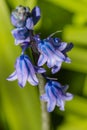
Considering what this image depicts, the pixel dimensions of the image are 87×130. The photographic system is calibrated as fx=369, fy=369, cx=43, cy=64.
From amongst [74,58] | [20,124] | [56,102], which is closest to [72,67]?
[74,58]

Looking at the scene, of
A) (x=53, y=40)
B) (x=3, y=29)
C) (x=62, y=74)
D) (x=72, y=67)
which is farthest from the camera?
(x=62, y=74)

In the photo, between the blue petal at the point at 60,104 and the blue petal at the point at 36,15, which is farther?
the blue petal at the point at 60,104

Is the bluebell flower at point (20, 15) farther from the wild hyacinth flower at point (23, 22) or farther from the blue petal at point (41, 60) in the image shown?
the blue petal at point (41, 60)

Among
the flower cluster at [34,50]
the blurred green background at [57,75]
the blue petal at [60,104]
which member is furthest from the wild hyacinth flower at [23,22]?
the blurred green background at [57,75]

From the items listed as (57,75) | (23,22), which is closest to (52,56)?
(23,22)

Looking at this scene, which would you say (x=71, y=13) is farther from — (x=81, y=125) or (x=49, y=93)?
(x=49, y=93)

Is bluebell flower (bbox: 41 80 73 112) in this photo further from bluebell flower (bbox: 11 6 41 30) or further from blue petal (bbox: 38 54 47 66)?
bluebell flower (bbox: 11 6 41 30)

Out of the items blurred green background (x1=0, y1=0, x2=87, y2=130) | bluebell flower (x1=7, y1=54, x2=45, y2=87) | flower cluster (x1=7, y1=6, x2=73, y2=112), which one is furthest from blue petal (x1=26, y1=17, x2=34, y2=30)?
blurred green background (x1=0, y1=0, x2=87, y2=130)

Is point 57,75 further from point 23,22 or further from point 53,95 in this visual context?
point 23,22
